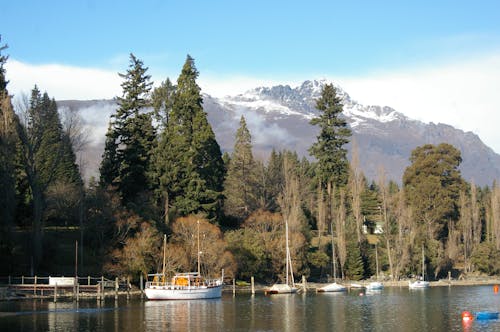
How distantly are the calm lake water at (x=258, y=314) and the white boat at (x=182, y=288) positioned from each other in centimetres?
104

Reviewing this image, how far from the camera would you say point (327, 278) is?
94.6 meters

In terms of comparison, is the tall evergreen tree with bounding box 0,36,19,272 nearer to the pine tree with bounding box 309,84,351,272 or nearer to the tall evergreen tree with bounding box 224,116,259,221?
the tall evergreen tree with bounding box 224,116,259,221

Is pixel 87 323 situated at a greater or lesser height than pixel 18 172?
lesser

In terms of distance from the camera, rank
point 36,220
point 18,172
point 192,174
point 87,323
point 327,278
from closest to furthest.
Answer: point 87,323 < point 36,220 < point 18,172 < point 192,174 < point 327,278

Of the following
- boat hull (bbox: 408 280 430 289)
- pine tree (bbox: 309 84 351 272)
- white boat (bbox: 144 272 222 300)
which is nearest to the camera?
white boat (bbox: 144 272 222 300)

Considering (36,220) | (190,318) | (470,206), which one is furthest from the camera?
(470,206)

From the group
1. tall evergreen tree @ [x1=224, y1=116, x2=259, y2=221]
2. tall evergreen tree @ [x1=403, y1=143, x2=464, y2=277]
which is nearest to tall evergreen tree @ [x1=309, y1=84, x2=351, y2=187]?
tall evergreen tree @ [x1=224, y1=116, x2=259, y2=221]

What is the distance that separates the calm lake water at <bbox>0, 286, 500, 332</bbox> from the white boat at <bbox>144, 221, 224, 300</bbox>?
104cm

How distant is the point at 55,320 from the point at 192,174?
35996 millimetres

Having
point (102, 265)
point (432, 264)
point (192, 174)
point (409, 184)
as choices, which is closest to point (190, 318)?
point (102, 265)

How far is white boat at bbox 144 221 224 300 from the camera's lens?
70.1 m

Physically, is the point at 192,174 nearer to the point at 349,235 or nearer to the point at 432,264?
the point at 349,235

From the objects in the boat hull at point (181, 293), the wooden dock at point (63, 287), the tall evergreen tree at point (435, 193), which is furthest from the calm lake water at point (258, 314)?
the tall evergreen tree at point (435, 193)

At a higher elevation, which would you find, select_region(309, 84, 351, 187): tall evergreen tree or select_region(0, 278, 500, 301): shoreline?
select_region(309, 84, 351, 187): tall evergreen tree
